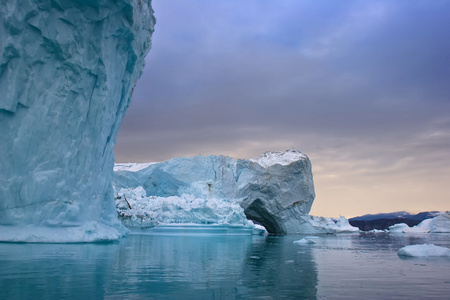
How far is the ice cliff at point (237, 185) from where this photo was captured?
21.9 meters

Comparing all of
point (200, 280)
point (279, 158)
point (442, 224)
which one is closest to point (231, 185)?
point (279, 158)

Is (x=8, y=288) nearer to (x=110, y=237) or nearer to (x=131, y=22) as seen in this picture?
(x=110, y=237)

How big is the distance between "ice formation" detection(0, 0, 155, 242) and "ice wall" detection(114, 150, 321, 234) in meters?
9.56

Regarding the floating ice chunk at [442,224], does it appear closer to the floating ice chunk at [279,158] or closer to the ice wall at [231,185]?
the ice wall at [231,185]

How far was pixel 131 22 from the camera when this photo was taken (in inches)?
446

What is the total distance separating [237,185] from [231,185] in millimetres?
443

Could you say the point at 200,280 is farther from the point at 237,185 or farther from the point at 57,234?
the point at 237,185

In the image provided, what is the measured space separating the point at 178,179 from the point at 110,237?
45.1 feet

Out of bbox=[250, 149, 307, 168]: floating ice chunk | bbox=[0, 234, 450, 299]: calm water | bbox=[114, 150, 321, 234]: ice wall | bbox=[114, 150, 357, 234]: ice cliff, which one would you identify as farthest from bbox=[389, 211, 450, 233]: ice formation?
bbox=[0, 234, 450, 299]: calm water

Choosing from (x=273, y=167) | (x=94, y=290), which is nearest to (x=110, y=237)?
(x=94, y=290)

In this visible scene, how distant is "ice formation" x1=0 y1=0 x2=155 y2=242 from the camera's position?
9.48m

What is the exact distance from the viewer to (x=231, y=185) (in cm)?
2658

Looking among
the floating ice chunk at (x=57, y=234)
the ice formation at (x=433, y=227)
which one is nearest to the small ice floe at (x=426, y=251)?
the floating ice chunk at (x=57, y=234)

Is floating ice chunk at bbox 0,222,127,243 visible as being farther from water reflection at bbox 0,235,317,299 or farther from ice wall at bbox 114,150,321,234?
ice wall at bbox 114,150,321,234
